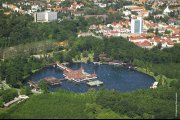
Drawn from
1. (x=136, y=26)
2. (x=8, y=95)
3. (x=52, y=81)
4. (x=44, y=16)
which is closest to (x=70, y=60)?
(x=52, y=81)

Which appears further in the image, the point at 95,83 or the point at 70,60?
the point at 70,60

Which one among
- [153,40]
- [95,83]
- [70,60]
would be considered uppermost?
[153,40]

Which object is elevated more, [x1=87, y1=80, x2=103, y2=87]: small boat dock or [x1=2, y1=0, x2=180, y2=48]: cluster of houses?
[x1=2, y1=0, x2=180, y2=48]: cluster of houses

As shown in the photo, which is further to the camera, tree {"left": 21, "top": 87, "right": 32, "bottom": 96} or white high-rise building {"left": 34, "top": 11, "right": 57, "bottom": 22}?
white high-rise building {"left": 34, "top": 11, "right": 57, "bottom": 22}

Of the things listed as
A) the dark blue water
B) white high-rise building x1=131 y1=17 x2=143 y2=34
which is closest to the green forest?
the dark blue water

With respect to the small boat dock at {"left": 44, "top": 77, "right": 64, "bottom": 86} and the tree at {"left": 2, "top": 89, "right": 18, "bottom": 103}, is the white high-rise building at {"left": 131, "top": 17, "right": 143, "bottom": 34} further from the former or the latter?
the tree at {"left": 2, "top": 89, "right": 18, "bottom": 103}

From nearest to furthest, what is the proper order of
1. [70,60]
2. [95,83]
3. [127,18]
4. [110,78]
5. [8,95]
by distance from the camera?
[8,95] < [95,83] < [110,78] < [70,60] < [127,18]

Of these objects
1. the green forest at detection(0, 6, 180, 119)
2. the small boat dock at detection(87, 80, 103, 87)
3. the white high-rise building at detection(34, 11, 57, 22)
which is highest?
the white high-rise building at detection(34, 11, 57, 22)

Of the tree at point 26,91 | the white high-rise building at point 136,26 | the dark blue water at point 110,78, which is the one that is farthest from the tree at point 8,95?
the white high-rise building at point 136,26

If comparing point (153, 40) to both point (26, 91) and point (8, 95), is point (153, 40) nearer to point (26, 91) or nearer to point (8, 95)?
point (26, 91)

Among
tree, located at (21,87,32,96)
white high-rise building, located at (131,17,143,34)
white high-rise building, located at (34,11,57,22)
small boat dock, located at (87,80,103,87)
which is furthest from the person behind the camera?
white high-rise building, located at (34,11,57,22)
